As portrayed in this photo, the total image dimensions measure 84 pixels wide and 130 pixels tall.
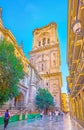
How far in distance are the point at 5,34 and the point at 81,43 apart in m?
17.6

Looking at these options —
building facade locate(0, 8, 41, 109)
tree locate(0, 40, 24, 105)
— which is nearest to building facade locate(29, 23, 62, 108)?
building facade locate(0, 8, 41, 109)

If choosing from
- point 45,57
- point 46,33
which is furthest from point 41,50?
point 46,33

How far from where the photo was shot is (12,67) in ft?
46.1

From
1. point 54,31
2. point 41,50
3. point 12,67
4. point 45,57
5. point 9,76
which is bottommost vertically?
point 9,76

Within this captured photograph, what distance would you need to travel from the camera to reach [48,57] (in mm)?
53062

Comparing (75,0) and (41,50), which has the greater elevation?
(41,50)

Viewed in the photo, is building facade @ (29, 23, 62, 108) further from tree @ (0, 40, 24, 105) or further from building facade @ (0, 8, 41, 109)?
tree @ (0, 40, 24, 105)

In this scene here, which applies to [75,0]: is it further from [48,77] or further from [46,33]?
[46,33]

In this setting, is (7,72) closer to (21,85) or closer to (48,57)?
(21,85)

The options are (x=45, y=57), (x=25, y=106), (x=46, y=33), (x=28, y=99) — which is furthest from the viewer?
(x=46, y=33)

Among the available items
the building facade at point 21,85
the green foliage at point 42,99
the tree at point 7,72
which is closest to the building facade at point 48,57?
the green foliage at point 42,99

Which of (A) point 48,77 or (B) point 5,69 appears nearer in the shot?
(B) point 5,69

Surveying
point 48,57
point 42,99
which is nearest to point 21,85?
point 42,99

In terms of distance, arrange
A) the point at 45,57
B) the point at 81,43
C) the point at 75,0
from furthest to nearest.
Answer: the point at 45,57 < the point at 81,43 < the point at 75,0
